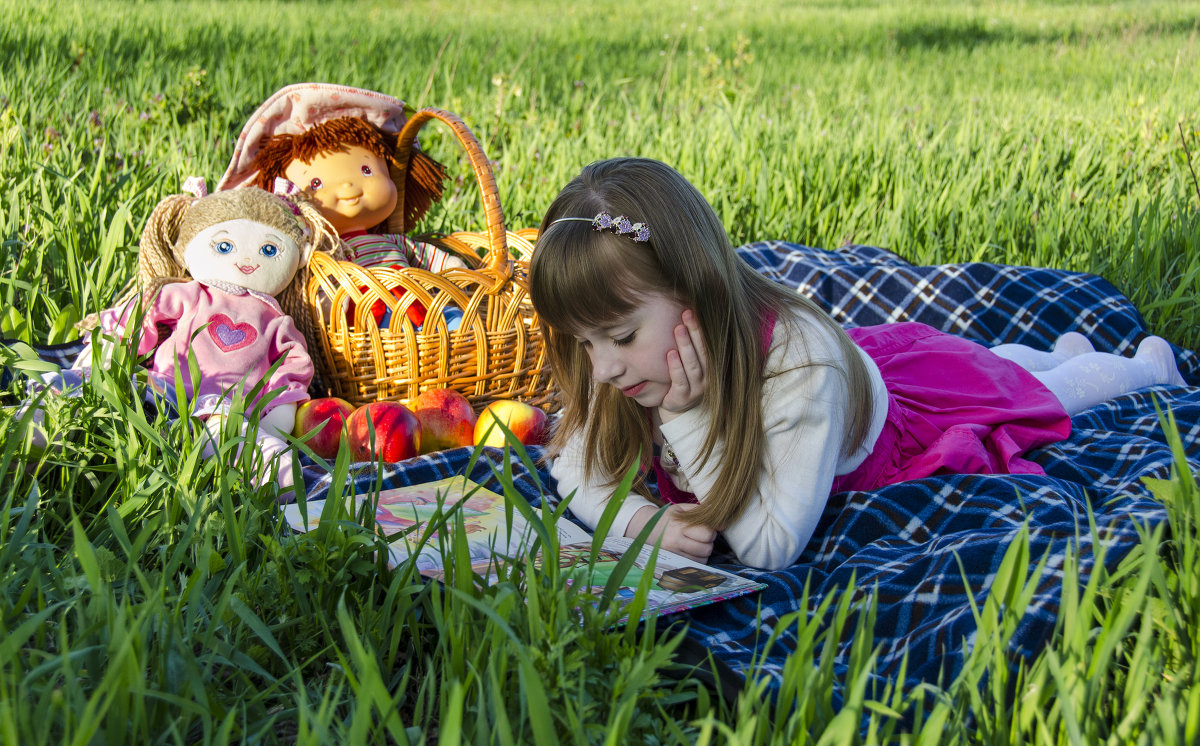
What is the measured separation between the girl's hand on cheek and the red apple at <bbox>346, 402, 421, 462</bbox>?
2.38 ft

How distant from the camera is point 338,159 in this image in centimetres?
282

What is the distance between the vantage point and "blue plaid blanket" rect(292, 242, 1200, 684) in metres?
1.42

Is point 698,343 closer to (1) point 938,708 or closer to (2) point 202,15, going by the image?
(1) point 938,708

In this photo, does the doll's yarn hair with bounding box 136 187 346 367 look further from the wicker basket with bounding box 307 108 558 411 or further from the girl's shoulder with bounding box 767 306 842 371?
the girl's shoulder with bounding box 767 306 842 371

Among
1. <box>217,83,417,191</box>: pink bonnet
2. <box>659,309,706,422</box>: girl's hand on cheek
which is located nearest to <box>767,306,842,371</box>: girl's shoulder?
<box>659,309,706,422</box>: girl's hand on cheek

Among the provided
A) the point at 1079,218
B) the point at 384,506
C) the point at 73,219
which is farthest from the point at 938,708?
the point at 1079,218

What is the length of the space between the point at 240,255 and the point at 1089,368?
2206mm

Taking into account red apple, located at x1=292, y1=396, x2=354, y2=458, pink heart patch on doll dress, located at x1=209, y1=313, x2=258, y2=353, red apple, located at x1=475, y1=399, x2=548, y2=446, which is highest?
pink heart patch on doll dress, located at x1=209, y1=313, x2=258, y2=353

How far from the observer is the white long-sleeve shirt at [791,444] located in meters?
1.76

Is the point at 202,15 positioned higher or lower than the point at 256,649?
higher

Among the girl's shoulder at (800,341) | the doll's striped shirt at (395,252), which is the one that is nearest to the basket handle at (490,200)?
the doll's striped shirt at (395,252)

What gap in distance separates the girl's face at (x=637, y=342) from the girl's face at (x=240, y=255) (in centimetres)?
108

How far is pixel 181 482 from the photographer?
1613 millimetres

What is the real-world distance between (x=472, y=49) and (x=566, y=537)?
6381 millimetres
